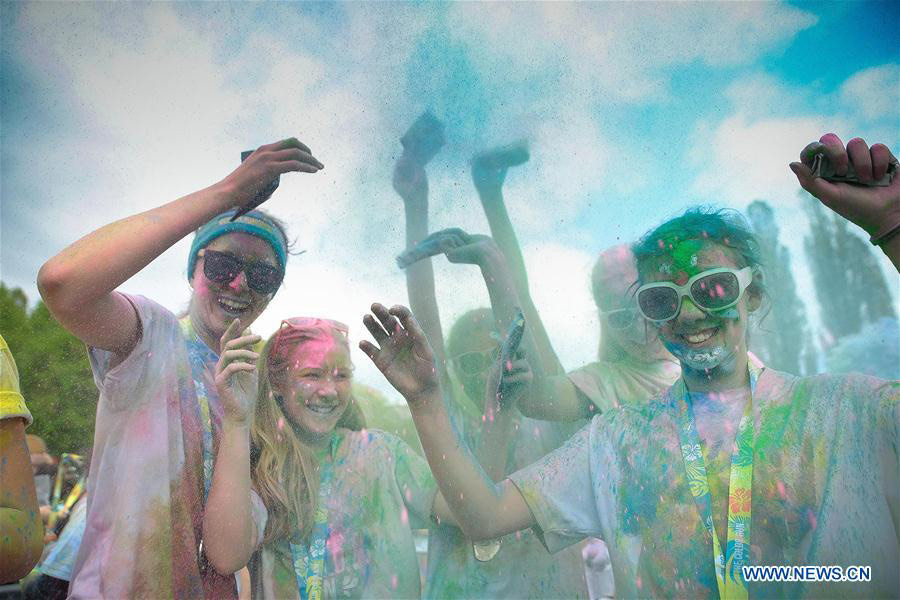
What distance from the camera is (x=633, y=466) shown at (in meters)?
2.17

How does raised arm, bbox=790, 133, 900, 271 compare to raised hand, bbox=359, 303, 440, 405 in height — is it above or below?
above

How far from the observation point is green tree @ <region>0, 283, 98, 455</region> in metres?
3.44

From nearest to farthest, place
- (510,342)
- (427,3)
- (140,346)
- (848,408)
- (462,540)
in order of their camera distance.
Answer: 1. (848,408)
2. (140,346)
3. (510,342)
4. (462,540)
5. (427,3)

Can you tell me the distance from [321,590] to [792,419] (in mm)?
1745

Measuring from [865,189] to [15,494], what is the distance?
2.59 meters

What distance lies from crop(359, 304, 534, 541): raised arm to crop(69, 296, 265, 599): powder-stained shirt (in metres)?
0.68

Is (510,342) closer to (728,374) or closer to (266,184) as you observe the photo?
(728,374)

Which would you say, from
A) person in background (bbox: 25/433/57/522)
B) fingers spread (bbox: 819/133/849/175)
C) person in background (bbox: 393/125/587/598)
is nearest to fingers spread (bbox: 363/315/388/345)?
person in background (bbox: 393/125/587/598)

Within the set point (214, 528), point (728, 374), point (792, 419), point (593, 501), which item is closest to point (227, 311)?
point (214, 528)

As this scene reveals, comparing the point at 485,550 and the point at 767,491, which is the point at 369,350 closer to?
the point at 485,550

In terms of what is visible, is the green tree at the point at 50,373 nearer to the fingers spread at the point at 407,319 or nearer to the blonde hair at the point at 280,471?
the blonde hair at the point at 280,471

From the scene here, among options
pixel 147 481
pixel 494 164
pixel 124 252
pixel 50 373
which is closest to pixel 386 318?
pixel 124 252

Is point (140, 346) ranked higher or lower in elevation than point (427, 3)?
lower

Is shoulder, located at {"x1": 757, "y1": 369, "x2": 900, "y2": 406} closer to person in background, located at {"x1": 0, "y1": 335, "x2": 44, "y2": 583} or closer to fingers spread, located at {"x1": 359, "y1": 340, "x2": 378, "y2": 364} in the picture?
fingers spread, located at {"x1": 359, "y1": 340, "x2": 378, "y2": 364}
